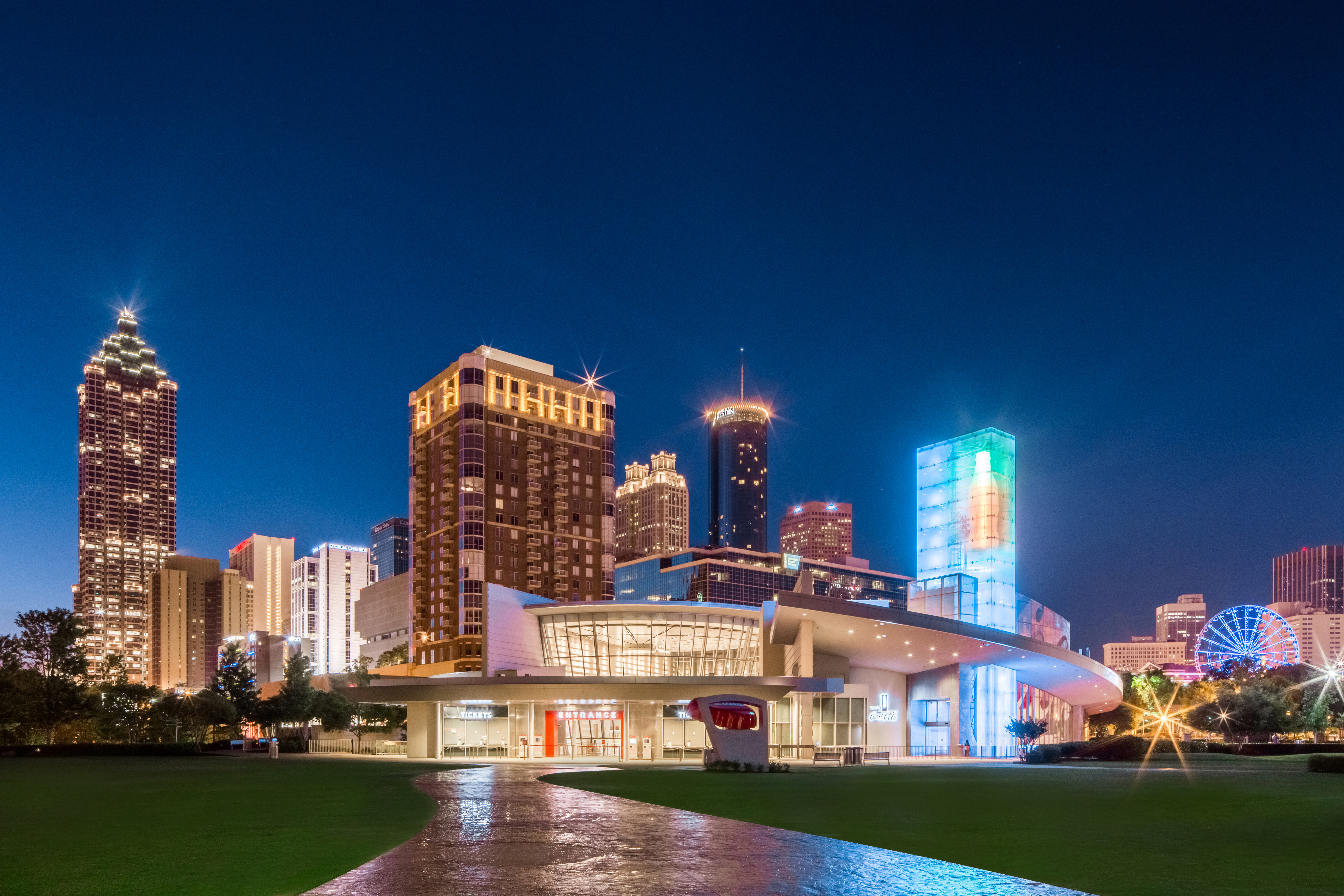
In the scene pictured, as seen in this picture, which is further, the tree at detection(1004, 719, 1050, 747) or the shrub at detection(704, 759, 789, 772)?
the tree at detection(1004, 719, 1050, 747)

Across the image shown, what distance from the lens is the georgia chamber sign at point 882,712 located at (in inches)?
2933

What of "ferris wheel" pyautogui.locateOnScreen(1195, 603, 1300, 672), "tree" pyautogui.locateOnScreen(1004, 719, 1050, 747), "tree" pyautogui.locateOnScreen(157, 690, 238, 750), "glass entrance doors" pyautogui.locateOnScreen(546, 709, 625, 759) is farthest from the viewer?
"ferris wheel" pyautogui.locateOnScreen(1195, 603, 1300, 672)

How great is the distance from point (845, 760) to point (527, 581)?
310ft

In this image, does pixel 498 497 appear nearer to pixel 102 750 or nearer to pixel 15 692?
pixel 102 750

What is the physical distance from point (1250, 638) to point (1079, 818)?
111 meters

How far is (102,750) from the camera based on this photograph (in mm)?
80625

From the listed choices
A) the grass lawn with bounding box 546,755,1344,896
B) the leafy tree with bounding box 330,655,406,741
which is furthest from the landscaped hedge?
the grass lawn with bounding box 546,755,1344,896

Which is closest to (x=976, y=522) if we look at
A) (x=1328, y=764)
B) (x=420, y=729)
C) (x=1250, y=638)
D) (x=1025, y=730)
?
(x=1250, y=638)

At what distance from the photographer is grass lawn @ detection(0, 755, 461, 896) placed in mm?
14812

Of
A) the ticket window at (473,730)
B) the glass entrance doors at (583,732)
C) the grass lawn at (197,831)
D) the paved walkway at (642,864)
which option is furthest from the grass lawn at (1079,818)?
the ticket window at (473,730)

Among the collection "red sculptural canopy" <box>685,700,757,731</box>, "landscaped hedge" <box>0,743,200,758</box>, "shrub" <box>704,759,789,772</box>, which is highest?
"red sculptural canopy" <box>685,700,757,731</box>

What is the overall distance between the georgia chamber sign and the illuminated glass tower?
1857 inches

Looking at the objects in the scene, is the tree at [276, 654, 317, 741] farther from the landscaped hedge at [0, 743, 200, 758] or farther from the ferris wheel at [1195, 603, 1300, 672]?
the ferris wheel at [1195, 603, 1300, 672]

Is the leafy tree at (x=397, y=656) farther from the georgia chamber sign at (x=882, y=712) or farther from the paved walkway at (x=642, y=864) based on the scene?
the paved walkway at (x=642, y=864)
